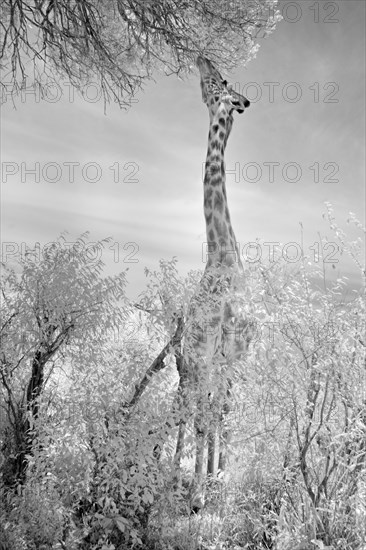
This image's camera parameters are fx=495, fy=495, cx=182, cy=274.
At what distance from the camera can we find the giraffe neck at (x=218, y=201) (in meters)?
6.95

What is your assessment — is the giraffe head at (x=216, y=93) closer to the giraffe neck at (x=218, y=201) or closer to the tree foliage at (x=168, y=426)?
the giraffe neck at (x=218, y=201)

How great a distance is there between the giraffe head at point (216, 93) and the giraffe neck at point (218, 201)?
0.14 metres

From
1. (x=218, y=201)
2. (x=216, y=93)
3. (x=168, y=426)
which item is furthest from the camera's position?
(x=216, y=93)

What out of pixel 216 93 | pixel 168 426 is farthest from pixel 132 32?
pixel 168 426

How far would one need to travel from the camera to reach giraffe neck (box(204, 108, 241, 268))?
6.95 metres

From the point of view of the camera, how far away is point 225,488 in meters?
5.12

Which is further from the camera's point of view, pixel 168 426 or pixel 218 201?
pixel 218 201

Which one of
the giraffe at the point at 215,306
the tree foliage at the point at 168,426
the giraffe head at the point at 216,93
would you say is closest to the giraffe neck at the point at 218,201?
the giraffe at the point at 215,306

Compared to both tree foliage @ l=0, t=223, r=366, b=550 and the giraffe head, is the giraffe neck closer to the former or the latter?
the giraffe head

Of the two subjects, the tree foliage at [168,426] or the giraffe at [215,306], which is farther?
the giraffe at [215,306]

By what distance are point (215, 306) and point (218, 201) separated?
2055mm

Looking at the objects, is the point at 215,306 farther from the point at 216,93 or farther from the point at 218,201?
the point at 216,93

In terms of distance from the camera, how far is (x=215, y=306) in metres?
5.75

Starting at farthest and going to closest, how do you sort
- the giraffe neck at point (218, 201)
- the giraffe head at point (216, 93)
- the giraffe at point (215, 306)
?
1. the giraffe head at point (216, 93)
2. the giraffe neck at point (218, 201)
3. the giraffe at point (215, 306)
